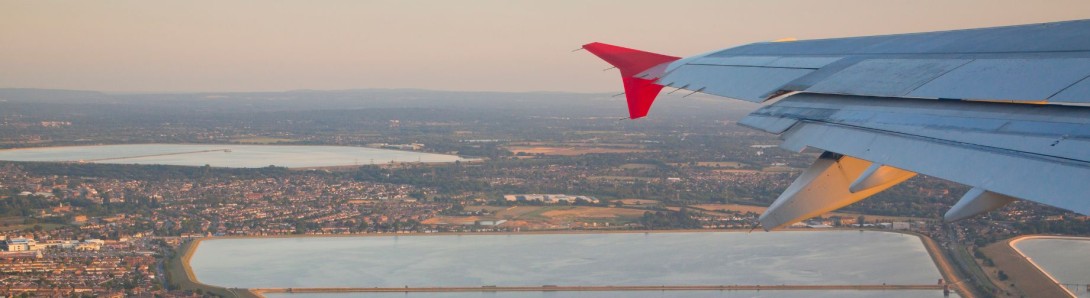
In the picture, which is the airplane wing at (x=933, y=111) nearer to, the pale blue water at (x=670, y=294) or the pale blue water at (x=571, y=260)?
the pale blue water at (x=670, y=294)

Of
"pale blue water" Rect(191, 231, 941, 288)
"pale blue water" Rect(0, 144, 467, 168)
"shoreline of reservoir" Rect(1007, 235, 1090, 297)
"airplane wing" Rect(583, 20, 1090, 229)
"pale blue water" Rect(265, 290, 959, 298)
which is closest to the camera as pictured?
"airplane wing" Rect(583, 20, 1090, 229)

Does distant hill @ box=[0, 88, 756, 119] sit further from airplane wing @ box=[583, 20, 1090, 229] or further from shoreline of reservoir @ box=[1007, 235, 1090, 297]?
airplane wing @ box=[583, 20, 1090, 229]

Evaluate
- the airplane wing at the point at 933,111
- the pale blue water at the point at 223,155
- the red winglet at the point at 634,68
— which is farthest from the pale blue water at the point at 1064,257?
the pale blue water at the point at 223,155

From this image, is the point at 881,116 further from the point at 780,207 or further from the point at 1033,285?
the point at 1033,285

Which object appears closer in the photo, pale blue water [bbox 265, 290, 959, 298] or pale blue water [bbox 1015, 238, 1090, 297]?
pale blue water [bbox 1015, 238, 1090, 297]

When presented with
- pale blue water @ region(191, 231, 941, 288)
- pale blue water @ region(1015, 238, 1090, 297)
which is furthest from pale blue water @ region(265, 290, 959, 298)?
pale blue water @ region(1015, 238, 1090, 297)
